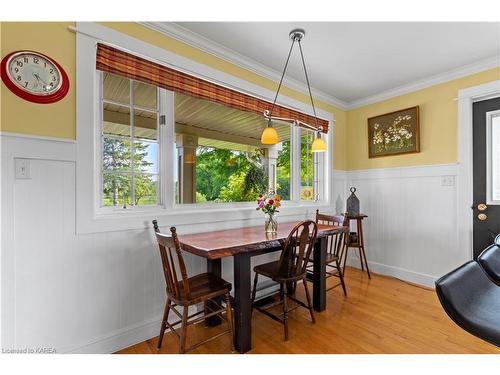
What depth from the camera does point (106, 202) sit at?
1.88 m

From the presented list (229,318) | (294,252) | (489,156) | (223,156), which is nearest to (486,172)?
(489,156)

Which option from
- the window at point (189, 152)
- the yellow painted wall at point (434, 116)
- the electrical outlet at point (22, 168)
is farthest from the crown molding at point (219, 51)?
the electrical outlet at point (22, 168)

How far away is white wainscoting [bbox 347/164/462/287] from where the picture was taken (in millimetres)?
2839

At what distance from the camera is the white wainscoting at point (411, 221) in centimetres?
284

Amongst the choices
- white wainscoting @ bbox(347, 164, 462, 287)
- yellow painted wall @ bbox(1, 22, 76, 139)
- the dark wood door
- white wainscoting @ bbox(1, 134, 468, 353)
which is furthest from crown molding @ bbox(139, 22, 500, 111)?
white wainscoting @ bbox(1, 134, 468, 353)

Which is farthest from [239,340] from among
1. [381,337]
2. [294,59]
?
[294,59]

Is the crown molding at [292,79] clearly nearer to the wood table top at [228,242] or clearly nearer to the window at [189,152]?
the window at [189,152]

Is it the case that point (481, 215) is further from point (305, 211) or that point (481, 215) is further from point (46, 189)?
point (46, 189)

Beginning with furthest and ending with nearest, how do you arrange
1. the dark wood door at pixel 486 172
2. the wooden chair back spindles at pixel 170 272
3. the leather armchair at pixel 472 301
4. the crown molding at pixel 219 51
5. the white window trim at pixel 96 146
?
the dark wood door at pixel 486 172 < the crown molding at pixel 219 51 < the white window trim at pixel 96 146 < the wooden chair back spindles at pixel 170 272 < the leather armchair at pixel 472 301

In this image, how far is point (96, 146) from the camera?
1.80 metres

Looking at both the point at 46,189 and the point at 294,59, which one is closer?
the point at 46,189

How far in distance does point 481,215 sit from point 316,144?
189 cm

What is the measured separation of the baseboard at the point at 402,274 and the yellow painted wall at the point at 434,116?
1.33 meters

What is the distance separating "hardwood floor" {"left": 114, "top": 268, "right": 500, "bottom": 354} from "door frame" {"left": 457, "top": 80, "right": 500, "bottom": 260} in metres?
0.69
